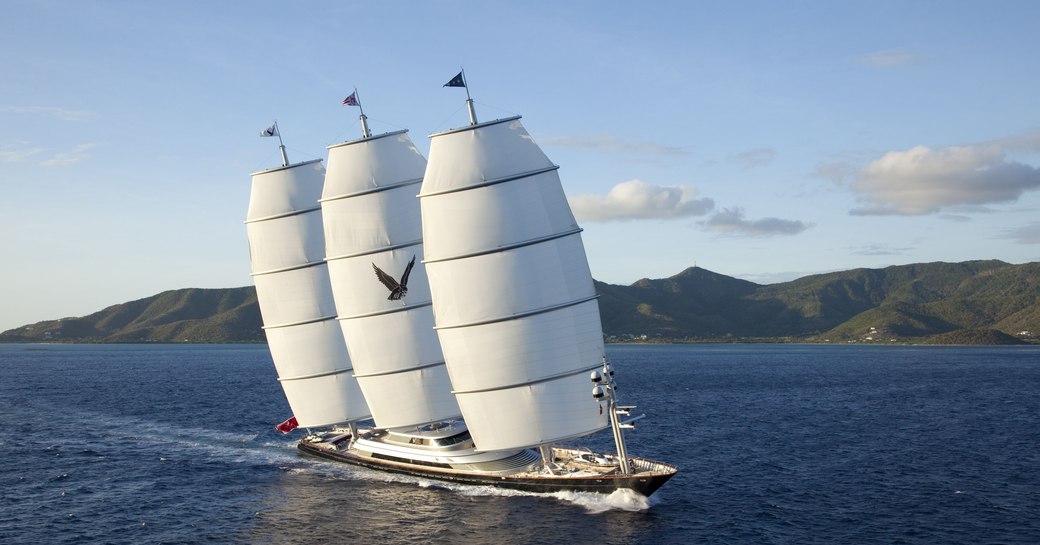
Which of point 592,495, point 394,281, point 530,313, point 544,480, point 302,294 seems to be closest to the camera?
point 530,313

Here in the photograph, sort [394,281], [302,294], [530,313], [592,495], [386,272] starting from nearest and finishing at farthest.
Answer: [530,313] → [592,495] → [394,281] → [386,272] → [302,294]

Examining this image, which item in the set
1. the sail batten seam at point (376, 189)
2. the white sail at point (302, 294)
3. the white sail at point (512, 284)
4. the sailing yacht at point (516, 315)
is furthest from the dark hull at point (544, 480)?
the sail batten seam at point (376, 189)

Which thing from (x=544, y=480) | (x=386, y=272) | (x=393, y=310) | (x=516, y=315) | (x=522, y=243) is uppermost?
(x=522, y=243)

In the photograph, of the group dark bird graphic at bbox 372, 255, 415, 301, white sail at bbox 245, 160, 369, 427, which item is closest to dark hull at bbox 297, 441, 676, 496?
white sail at bbox 245, 160, 369, 427

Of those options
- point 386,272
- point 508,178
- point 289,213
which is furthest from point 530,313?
point 289,213

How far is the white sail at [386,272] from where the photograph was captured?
62.6m

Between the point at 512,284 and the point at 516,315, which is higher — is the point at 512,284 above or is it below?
above

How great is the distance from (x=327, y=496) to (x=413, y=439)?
8.95 metres

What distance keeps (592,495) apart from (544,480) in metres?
3.61

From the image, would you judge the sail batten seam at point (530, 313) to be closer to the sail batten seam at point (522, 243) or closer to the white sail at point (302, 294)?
the sail batten seam at point (522, 243)

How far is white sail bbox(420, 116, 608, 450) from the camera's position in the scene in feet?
175

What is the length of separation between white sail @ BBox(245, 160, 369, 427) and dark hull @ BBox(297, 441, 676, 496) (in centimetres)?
722

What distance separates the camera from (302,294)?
70.0 m

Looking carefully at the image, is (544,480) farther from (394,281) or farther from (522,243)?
(394,281)
